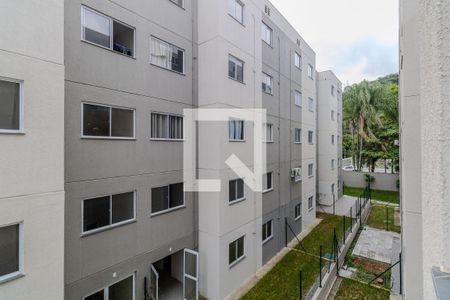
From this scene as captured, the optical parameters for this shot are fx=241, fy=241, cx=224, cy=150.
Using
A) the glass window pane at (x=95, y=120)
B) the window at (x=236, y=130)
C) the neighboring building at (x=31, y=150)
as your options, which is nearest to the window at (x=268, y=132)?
the window at (x=236, y=130)

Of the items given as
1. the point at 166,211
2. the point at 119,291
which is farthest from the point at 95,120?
the point at 119,291

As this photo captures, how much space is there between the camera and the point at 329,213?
1856 cm

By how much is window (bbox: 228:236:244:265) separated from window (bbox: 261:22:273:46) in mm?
9060

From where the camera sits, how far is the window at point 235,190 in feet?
29.9

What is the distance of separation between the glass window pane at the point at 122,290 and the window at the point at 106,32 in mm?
6614

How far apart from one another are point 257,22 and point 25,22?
8.48 metres

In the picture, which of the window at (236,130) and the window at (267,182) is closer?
the window at (236,130)

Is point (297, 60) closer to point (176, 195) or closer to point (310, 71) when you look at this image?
point (310, 71)

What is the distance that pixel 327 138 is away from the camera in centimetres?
2130

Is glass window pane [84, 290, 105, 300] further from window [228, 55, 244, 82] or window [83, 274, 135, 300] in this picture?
window [228, 55, 244, 82]

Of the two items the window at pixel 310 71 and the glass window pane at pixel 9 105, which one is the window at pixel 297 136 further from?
the glass window pane at pixel 9 105

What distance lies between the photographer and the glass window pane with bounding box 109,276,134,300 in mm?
6758

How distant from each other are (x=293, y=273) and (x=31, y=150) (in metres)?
9.86

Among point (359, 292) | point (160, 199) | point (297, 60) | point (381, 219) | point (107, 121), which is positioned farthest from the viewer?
point (381, 219)
